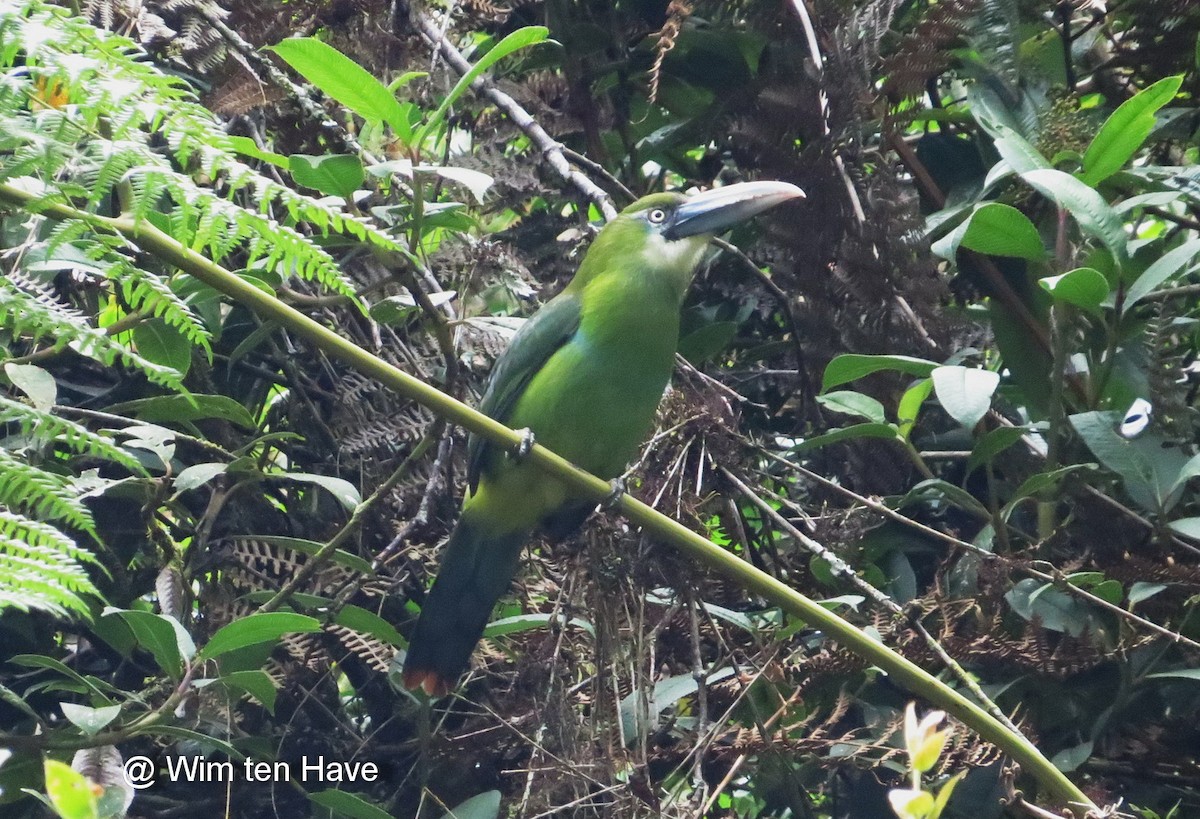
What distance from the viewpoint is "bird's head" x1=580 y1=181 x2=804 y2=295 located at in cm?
251

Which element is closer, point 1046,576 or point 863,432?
point 1046,576

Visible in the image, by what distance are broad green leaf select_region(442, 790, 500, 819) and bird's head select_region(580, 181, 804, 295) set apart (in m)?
1.13

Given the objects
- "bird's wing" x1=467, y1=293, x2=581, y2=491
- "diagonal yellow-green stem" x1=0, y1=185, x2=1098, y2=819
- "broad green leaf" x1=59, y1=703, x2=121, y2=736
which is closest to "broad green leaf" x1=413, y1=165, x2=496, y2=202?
"diagonal yellow-green stem" x1=0, y1=185, x2=1098, y2=819

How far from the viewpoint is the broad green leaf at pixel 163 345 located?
2209 millimetres

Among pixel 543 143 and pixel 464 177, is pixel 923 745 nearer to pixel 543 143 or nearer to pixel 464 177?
pixel 464 177

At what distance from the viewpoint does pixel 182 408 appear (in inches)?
87.5

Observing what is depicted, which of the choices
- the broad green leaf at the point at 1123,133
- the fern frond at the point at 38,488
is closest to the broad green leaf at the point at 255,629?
the fern frond at the point at 38,488

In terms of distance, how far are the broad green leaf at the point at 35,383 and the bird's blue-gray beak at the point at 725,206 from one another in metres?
1.27

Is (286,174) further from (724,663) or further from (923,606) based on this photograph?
(923,606)

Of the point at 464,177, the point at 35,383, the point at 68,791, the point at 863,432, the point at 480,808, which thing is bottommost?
the point at 480,808

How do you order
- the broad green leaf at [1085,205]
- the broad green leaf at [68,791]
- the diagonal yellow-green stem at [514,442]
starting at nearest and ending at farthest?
the broad green leaf at [68,791], the diagonal yellow-green stem at [514,442], the broad green leaf at [1085,205]

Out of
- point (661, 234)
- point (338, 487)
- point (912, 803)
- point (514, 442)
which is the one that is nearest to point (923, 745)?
point (912, 803)

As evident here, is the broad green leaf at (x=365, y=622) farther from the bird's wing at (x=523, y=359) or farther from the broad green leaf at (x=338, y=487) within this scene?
the bird's wing at (x=523, y=359)

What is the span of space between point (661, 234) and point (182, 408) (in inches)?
41.7
